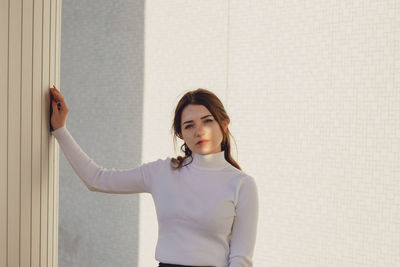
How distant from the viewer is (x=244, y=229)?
1.15 meters

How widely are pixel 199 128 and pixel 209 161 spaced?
10cm

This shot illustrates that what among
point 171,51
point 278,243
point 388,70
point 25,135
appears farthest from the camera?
point 171,51

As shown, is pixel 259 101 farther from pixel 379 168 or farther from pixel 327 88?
pixel 379 168

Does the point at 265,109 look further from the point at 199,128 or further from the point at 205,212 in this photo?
the point at 205,212

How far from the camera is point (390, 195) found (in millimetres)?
1605

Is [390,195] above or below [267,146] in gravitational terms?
below

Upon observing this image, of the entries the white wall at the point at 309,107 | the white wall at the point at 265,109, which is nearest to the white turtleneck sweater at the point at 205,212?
the white wall at the point at 265,109

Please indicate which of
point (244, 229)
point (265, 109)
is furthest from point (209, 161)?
point (265, 109)

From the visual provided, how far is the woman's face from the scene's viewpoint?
1201 millimetres

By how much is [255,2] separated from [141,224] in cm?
120

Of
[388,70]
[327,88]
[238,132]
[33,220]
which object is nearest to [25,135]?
[33,220]

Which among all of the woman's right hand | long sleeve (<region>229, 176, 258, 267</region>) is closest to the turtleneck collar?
long sleeve (<region>229, 176, 258, 267</region>)

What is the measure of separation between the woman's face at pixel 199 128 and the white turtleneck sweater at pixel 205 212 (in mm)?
35

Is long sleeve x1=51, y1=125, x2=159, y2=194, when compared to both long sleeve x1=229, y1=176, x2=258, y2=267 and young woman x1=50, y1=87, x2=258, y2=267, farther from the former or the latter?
long sleeve x1=229, y1=176, x2=258, y2=267
